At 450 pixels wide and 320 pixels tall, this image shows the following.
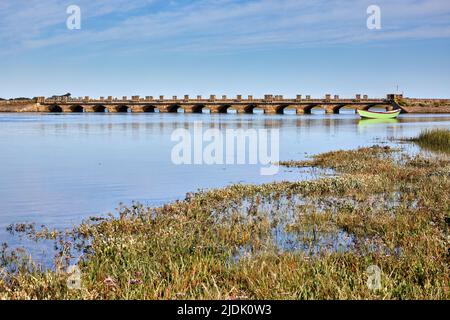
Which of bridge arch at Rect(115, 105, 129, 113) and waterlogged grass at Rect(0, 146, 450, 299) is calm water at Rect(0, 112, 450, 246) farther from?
bridge arch at Rect(115, 105, 129, 113)

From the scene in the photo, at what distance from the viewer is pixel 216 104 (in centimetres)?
13825

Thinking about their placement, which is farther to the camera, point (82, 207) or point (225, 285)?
point (82, 207)

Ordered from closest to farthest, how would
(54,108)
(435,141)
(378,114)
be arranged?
1. (435,141)
2. (378,114)
3. (54,108)

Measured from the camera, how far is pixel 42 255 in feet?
33.7

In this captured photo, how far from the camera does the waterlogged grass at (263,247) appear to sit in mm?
6980

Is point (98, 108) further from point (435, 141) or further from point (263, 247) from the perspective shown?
point (263, 247)

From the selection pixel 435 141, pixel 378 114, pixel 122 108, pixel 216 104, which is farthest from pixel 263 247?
pixel 122 108

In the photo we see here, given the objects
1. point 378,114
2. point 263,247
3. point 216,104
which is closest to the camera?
point 263,247

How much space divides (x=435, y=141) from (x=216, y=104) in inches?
4077

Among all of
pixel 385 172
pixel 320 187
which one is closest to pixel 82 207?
pixel 320 187

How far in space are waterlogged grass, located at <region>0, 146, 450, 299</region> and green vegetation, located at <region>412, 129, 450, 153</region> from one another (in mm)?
17889

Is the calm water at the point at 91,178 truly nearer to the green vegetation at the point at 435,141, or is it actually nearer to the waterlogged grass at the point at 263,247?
the waterlogged grass at the point at 263,247
